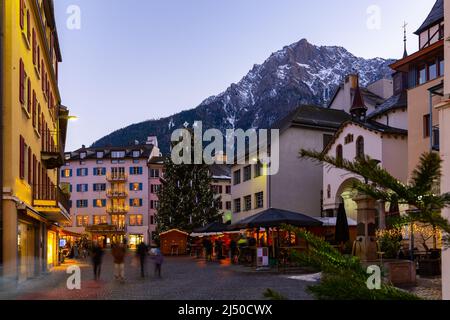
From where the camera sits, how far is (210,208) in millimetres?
56219

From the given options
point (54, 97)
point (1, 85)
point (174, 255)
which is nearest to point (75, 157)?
point (174, 255)

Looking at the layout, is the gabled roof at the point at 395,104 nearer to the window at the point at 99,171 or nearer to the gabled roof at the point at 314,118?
the gabled roof at the point at 314,118

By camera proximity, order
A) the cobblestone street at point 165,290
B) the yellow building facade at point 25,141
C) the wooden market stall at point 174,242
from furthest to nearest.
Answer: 1. the wooden market stall at point 174,242
2. the yellow building facade at point 25,141
3. the cobblestone street at point 165,290

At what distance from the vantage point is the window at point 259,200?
4800cm

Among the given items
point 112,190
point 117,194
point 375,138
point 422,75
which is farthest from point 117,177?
point 422,75

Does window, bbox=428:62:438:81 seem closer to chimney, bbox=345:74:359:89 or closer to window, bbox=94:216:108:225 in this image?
chimney, bbox=345:74:359:89

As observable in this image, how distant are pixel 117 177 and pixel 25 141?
72.6 metres

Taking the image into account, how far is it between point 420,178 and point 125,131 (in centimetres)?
18587

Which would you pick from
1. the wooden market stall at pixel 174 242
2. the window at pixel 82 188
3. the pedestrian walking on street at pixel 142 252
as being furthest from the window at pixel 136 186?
the pedestrian walking on street at pixel 142 252

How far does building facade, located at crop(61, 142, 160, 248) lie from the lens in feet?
302

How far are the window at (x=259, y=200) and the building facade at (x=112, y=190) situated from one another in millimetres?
44539

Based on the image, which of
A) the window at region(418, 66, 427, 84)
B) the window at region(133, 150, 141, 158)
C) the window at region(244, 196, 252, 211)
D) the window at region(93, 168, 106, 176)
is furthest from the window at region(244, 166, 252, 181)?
the window at region(93, 168, 106, 176)

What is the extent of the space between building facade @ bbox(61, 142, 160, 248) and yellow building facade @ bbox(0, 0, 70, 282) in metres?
59.9
